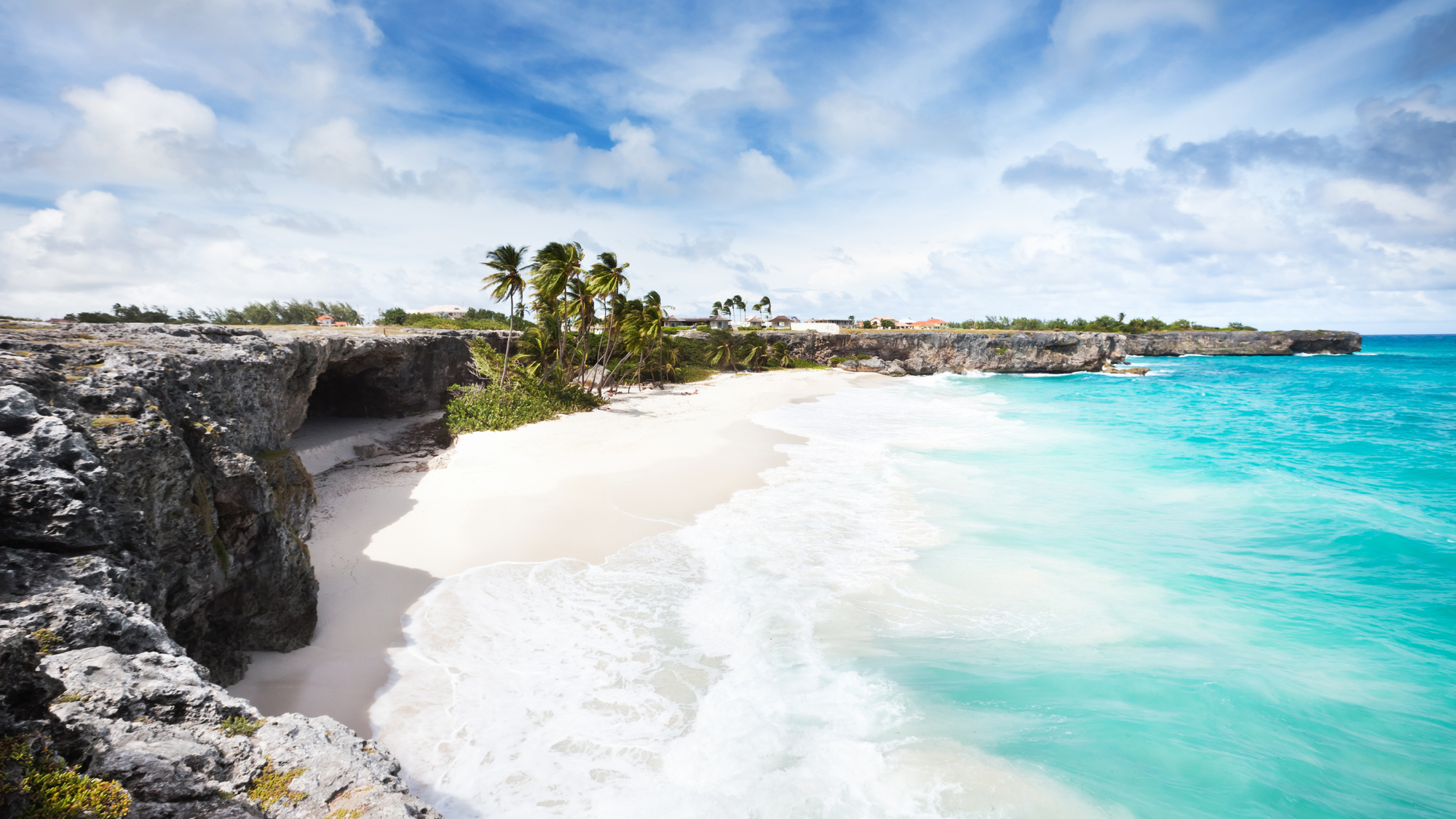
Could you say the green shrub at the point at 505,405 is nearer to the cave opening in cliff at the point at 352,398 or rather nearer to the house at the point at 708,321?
the cave opening in cliff at the point at 352,398

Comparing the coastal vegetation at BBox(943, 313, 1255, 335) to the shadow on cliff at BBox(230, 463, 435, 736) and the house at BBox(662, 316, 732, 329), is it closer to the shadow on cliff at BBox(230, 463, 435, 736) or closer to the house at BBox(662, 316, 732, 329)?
the house at BBox(662, 316, 732, 329)

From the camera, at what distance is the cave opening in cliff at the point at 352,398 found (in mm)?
17781

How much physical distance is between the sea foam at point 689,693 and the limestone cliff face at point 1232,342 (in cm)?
10339

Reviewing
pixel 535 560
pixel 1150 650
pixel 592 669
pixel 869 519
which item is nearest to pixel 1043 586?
pixel 1150 650

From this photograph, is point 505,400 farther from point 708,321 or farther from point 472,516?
point 708,321

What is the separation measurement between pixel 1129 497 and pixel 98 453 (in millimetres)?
18222

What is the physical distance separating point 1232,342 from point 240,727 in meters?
122

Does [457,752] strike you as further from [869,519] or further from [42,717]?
[869,519]

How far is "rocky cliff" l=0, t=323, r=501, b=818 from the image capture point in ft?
8.42

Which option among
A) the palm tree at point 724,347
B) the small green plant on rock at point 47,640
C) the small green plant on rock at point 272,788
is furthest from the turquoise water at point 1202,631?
the palm tree at point 724,347

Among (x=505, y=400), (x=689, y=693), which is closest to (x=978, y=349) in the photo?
(x=505, y=400)

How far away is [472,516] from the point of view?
9750 mm

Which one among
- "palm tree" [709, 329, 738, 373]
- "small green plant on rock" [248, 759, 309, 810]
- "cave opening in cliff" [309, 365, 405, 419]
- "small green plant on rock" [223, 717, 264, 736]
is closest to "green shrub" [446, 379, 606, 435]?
"cave opening in cliff" [309, 365, 405, 419]

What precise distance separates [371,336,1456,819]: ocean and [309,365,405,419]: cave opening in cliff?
1299 cm
